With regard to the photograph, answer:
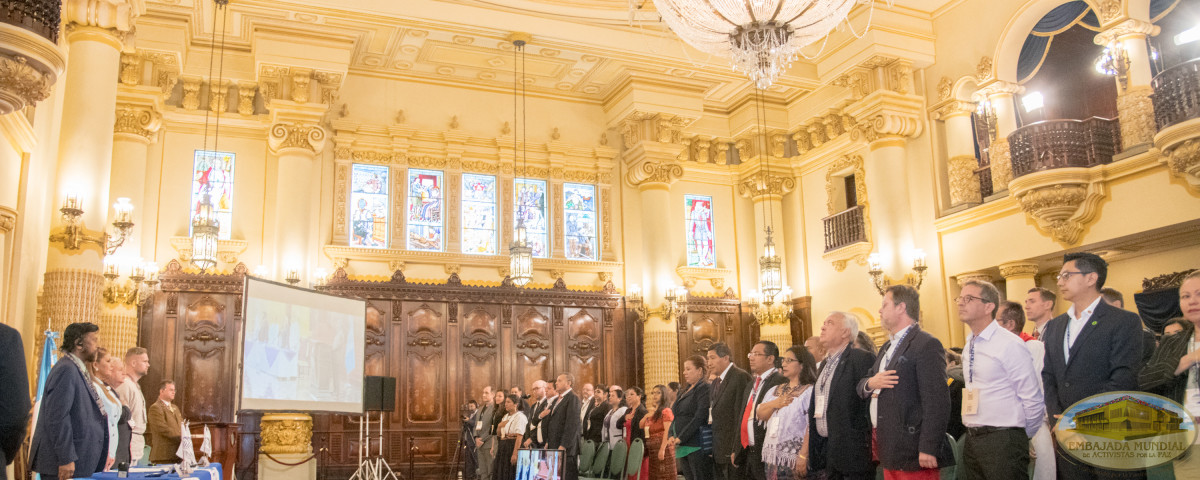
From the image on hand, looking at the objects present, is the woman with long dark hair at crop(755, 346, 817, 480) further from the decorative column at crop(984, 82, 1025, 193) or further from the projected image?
the decorative column at crop(984, 82, 1025, 193)

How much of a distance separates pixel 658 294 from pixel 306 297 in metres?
7.98

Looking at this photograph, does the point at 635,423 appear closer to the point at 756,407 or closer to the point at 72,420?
the point at 756,407

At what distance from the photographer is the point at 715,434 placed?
7.10m

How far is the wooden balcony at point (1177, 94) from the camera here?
941 cm

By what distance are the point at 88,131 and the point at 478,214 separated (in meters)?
6.97

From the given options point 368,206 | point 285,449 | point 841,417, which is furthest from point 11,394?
point 368,206

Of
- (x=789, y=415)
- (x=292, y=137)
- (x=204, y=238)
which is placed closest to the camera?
(x=789, y=415)

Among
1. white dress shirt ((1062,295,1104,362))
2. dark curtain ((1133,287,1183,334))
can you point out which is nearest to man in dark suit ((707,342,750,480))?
white dress shirt ((1062,295,1104,362))

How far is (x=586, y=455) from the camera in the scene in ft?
30.6

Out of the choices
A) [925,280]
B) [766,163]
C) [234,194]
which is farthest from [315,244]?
[925,280]

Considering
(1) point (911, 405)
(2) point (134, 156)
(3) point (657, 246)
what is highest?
(2) point (134, 156)

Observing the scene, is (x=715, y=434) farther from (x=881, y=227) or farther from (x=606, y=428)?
(x=881, y=227)

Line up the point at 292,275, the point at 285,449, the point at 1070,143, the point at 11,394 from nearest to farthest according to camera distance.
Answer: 1. the point at 11,394
2. the point at 1070,143
3. the point at 285,449
4. the point at 292,275

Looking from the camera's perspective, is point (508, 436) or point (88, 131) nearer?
point (88, 131)
